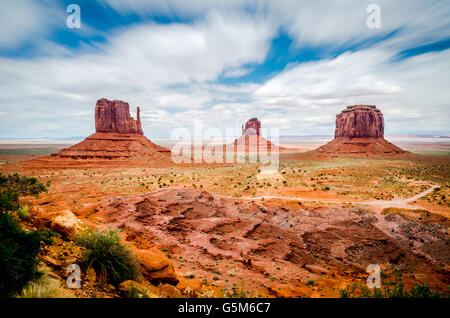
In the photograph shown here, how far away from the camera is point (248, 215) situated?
18797 mm

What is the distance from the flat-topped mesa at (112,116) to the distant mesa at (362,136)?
79724 mm

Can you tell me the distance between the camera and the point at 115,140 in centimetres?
6988

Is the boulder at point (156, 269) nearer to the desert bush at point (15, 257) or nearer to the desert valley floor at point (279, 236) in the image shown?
the desert valley floor at point (279, 236)

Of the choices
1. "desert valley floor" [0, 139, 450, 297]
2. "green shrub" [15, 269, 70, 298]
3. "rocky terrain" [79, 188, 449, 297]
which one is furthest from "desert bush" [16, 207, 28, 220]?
"rocky terrain" [79, 188, 449, 297]

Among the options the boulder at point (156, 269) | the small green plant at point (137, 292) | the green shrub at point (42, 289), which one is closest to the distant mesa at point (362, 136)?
the boulder at point (156, 269)

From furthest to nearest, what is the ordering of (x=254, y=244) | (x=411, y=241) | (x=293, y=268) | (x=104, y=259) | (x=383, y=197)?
(x=383, y=197) < (x=411, y=241) < (x=254, y=244) < (x=293, y=268) < (x=104, y=259)

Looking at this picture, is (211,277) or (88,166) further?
(88,166)

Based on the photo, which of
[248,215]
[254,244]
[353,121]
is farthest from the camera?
[353,121]

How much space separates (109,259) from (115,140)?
72925 millimetres

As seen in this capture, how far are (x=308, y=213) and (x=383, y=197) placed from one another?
10799mm

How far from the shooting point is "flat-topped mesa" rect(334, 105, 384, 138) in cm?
9075

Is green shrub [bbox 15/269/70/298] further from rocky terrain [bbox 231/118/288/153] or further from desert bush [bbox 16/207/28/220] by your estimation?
rocky terrain [bbox 231/118/288/153]

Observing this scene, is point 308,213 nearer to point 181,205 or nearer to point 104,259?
point 181,205
